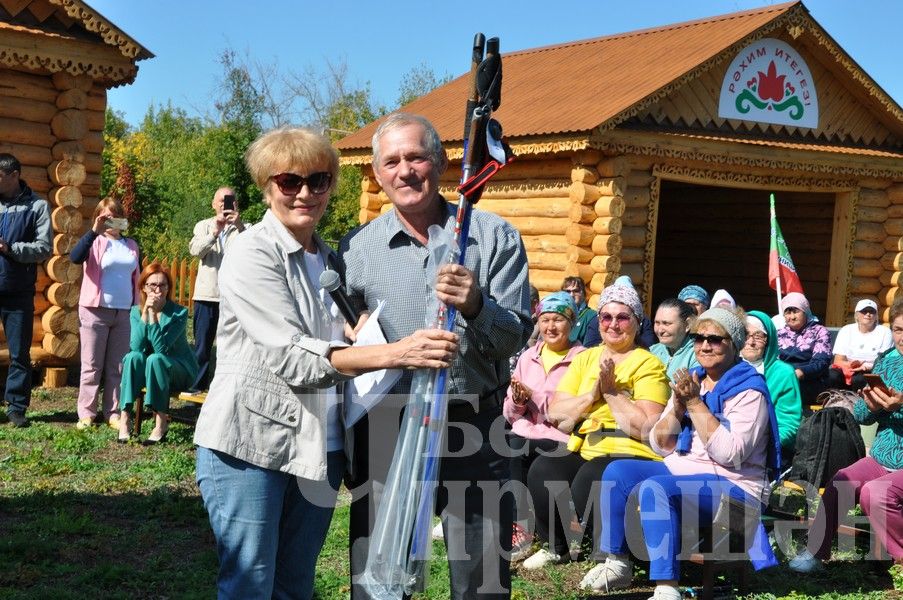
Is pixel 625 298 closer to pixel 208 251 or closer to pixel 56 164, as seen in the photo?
→ pixel 208 251

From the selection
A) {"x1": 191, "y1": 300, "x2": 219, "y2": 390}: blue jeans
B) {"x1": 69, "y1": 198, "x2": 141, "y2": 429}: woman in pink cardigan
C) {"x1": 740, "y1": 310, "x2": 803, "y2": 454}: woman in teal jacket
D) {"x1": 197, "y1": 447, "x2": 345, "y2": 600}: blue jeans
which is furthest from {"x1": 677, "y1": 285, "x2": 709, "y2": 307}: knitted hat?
{"x1": 197, "y1": 447, "x2": 345, "y2": 600}: blue jeans

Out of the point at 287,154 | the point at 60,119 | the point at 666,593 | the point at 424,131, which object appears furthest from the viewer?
the point at 60,119

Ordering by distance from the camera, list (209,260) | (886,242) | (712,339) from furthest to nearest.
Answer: (886,242) → (209,260) → (712,339)

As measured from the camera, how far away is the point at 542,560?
569 centimetres

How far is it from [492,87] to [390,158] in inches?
14.9

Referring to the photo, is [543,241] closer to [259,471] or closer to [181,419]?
[181,419]

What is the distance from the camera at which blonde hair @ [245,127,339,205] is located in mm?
3096

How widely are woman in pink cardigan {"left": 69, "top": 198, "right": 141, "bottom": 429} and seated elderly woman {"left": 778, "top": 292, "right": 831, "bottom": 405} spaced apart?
5.82m

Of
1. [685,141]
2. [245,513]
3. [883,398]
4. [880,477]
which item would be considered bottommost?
[880,477]

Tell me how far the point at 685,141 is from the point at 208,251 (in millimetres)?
5340

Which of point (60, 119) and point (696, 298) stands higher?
point (60, 119)

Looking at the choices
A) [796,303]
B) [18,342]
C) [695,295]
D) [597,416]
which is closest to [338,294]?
[597,416]

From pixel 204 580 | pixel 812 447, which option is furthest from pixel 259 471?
pixel 812 447

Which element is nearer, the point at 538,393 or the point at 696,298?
the point at 538,393
